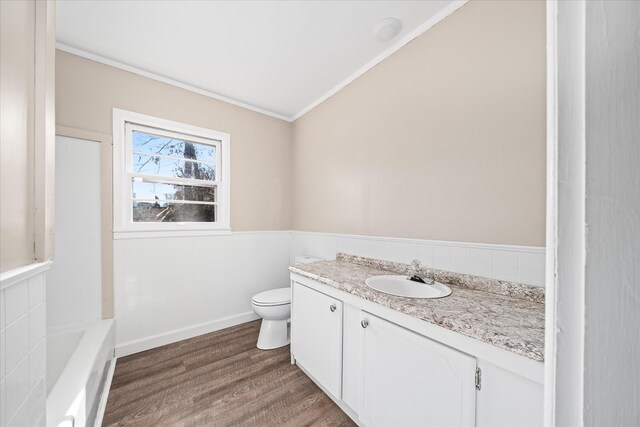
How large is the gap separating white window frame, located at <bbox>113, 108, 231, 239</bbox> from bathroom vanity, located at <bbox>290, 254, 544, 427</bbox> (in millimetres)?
1347

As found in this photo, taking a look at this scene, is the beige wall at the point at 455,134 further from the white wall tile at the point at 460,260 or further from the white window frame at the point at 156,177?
the white window frame at the point at 156,177

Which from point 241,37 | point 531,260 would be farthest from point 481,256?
point 241,37

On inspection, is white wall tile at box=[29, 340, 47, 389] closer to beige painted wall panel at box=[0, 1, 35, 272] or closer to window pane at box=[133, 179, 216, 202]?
beige painted wall panel at box=[0, 1, 35, 272]

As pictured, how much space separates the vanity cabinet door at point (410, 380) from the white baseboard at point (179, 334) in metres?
1.72

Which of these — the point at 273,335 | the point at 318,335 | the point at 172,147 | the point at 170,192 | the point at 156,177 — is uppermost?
the point at 172,147

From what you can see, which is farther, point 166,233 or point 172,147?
point 172,147

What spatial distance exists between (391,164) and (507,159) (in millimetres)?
730

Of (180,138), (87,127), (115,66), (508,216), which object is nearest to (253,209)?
(180,138)

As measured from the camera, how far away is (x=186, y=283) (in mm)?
2324

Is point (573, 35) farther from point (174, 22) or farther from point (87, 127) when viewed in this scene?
point (87, 127)

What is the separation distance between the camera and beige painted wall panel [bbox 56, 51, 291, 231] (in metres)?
1.87

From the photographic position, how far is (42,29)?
0.84 metres

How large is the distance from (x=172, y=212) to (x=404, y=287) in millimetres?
2174

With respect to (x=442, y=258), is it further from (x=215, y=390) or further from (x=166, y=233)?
(x=166, y=233)
